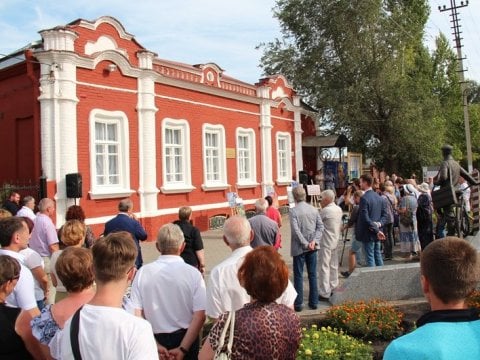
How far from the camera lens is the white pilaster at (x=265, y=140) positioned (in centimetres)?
2114

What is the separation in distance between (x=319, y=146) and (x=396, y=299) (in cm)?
1828

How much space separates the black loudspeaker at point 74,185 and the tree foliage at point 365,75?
16.4 metres

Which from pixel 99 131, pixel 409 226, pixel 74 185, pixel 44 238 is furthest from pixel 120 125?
pixel 409 226

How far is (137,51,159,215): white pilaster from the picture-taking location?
15.0m

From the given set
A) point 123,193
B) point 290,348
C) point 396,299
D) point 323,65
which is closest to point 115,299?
point 290,348

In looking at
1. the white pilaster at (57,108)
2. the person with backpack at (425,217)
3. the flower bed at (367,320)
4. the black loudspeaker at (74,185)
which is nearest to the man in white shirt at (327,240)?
the flower bed at (367,320)

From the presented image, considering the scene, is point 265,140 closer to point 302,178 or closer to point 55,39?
point 302,178

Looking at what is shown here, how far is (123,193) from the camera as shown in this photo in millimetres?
14266

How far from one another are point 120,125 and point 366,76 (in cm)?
1581

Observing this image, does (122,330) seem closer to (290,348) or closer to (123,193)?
(290,348)

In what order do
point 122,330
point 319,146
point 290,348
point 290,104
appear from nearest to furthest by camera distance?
point 122,330 → point 290,348 → point 290,104 → point 319,146

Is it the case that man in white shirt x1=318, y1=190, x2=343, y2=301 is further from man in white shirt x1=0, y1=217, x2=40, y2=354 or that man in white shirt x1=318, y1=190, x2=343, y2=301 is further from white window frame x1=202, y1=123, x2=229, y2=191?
white window frame x1=202, y1=123, x2=229, y2=191

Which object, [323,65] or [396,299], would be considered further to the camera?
[323,65]

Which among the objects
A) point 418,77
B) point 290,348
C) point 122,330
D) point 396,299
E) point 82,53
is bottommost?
point 396,299
